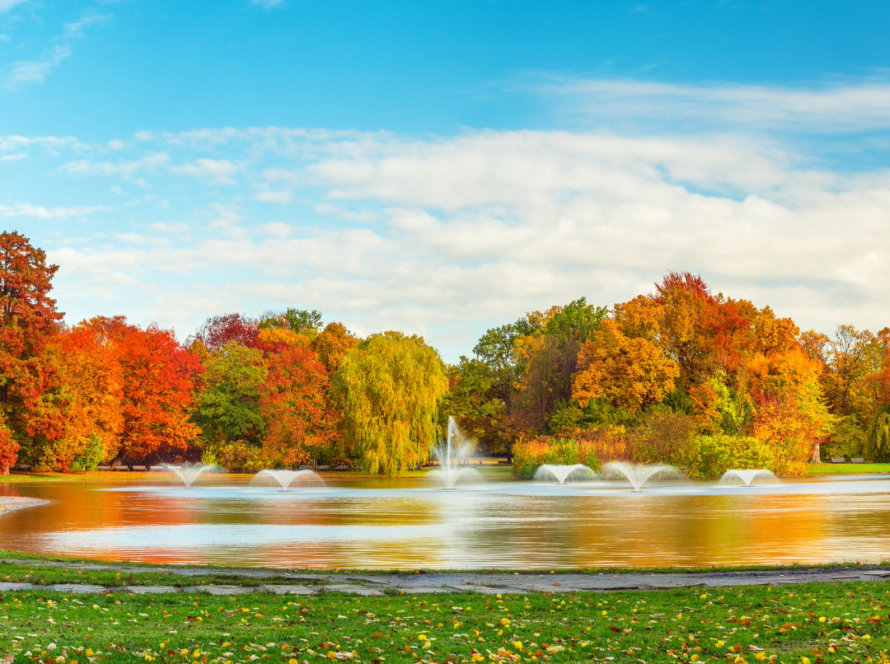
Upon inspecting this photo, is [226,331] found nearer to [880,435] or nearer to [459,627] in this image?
[880,435]

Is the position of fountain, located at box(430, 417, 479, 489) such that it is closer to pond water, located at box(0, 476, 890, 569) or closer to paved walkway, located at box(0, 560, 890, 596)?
pond water, located at box(0, 476, 890, 569)

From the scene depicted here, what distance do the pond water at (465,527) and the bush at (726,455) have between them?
9.57 m

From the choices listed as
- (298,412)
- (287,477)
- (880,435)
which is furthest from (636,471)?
(298,412)

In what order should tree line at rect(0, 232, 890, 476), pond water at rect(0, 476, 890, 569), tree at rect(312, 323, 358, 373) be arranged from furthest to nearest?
tree at rect(312, 323, 358, 373) < tree line at rect(0, 232, 890, 476) < pond water at rect(0, 476, 890, 569)

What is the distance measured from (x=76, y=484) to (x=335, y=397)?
56.6ft

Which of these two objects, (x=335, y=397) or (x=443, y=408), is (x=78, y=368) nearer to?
(x=335, y=397)

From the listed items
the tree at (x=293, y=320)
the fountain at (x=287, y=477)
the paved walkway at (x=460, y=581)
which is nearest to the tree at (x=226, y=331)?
the tree at (x=293, y=320)

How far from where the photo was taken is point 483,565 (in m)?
16.3

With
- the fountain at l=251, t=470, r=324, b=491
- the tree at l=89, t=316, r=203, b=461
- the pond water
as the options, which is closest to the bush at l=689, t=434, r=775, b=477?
the pond water

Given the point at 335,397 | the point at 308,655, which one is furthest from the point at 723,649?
the point at 335,397

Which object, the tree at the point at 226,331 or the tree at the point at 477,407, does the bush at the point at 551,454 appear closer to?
the tree at the point at 477,407

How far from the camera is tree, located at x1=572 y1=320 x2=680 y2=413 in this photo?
6166 cm

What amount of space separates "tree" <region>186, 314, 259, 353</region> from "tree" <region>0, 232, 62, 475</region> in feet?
139

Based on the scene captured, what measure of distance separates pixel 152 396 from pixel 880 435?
52598 millimetres
